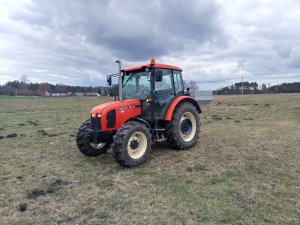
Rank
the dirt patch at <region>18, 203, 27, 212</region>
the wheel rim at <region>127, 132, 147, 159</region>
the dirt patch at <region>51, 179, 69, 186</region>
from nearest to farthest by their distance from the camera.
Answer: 1. the dirt patch at <region>18, 203, 27, 212</region>
2. the dirt patch at <region>51, 179, 69, 186</region>
3. the wheel rim at <region>127, 132, 147, 159</region>

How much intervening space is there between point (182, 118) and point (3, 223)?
5.23 meters

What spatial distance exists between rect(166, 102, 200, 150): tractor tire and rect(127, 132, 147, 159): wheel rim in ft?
3.46

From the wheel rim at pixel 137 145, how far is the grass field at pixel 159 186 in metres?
0.33

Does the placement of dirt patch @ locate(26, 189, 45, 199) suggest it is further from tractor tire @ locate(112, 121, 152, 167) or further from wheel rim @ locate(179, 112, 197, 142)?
wheel rim @ locate(179, 112, 197, 142)

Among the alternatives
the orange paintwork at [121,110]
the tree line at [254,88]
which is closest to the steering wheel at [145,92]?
the orange paintwork at [121,110]

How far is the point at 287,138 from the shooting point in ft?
29.7

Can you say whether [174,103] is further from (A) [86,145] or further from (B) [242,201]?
(B) [242,201]

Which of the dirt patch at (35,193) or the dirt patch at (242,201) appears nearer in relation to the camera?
the dirt patch at (242,201)

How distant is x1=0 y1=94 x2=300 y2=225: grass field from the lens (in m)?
4.08

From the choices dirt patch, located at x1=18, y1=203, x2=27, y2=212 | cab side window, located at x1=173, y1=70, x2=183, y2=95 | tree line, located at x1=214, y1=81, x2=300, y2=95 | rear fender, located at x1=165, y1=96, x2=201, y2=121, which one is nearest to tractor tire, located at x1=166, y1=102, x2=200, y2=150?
rear fender, located at x1=165, y1=96, x2=201, y2=121

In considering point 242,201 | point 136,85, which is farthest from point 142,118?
point 242,201

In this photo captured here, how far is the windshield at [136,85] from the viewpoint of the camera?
7.24 meters

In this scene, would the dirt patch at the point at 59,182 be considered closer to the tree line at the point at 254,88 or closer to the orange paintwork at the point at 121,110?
the orange paintwork at the point at 121,110

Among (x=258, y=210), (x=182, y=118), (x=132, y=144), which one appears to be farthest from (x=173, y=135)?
(x=258, y=210)
